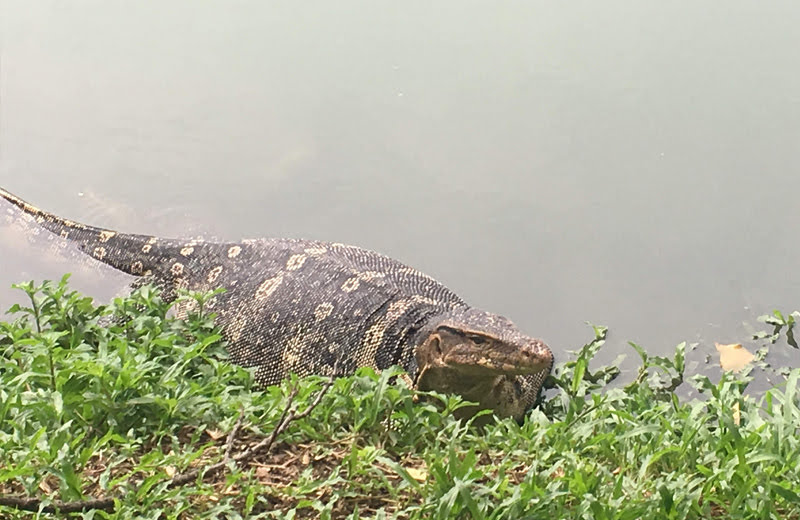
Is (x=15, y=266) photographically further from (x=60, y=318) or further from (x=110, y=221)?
(x=60, y=318)

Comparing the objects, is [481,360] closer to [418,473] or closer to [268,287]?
[418,473]

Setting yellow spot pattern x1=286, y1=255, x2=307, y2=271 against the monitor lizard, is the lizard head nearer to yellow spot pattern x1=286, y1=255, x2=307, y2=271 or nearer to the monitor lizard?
the monitor lizard

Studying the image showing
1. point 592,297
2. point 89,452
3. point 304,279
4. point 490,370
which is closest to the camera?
point 89,452

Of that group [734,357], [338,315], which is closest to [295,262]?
[338,315]

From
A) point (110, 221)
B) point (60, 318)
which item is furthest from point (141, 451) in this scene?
point (110, 221)

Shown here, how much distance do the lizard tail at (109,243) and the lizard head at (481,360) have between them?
6.12ft

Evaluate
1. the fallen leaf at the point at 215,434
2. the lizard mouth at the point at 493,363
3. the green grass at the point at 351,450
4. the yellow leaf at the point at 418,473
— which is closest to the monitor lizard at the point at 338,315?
the lizard mouth at the point at 493,363

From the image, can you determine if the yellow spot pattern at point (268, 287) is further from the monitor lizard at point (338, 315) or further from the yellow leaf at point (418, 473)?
the yellow leaf at point (418, 473)

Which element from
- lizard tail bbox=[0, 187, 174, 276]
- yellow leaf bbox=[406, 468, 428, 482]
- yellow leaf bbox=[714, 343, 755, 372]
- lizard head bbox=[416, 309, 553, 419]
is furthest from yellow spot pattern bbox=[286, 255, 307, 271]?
yellow leaf bbox=[714, 343, 755, 372]

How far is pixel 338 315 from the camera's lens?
4.50 m

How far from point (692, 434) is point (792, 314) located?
2226mm

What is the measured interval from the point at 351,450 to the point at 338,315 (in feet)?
5.17

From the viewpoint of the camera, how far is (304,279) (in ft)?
15.5

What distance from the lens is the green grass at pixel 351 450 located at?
2670mm
